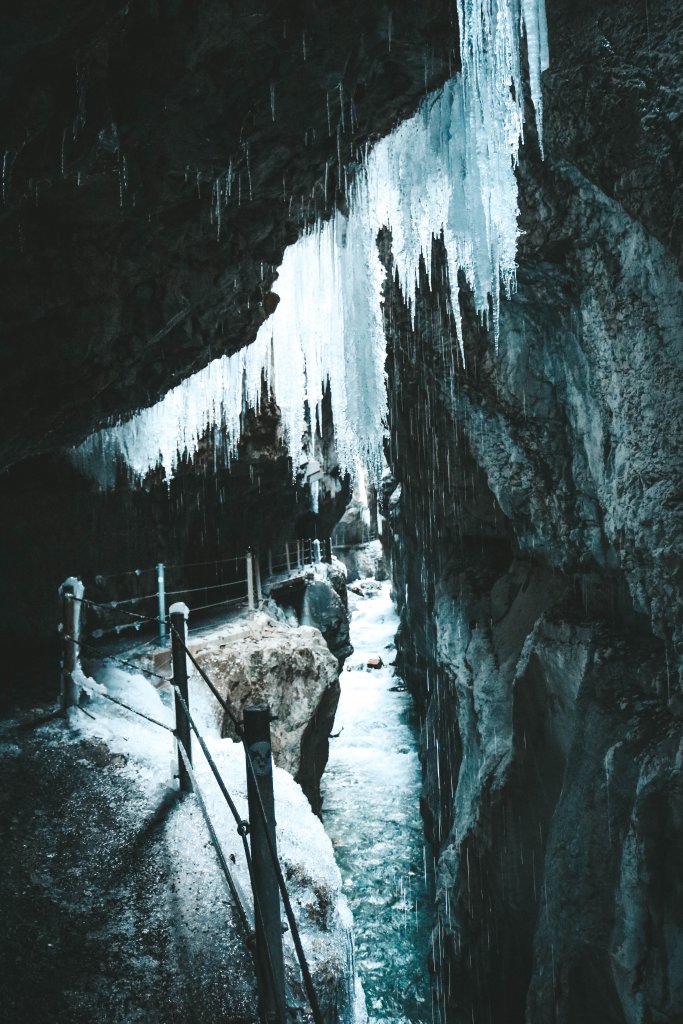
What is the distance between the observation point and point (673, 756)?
13.9ft

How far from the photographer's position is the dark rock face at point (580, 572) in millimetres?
4117

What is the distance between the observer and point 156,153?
13.6ft

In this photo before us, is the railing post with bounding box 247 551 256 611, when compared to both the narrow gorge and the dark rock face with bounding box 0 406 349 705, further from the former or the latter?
the narrow gorge

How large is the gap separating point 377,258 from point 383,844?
34.2ft

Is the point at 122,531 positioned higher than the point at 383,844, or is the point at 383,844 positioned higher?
the point at 122,531

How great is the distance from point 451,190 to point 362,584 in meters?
32.4

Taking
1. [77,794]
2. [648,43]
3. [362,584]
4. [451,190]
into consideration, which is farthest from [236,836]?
[362,584]

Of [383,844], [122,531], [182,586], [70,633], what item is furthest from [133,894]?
[182,586]

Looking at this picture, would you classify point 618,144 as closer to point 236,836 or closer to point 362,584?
point 236,836

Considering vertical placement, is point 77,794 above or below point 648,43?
below

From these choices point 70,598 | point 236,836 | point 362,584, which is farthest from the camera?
point 362,584

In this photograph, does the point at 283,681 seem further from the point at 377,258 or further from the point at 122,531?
the point at 377,258

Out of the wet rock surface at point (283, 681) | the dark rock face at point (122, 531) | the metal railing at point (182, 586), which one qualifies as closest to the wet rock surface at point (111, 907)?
the dark rock face at point (122, 531)

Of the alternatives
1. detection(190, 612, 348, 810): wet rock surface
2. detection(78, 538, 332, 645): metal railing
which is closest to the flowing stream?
detection(190, 612, 348, 810): wet rock surface
